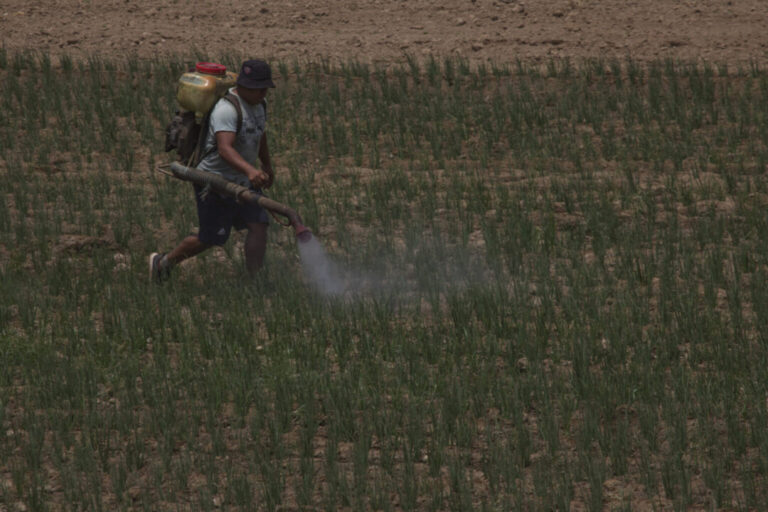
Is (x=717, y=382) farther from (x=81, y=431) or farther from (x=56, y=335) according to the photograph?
(x=56, y=335)

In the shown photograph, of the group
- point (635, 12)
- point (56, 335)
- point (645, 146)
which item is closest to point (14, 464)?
point (56, 335)

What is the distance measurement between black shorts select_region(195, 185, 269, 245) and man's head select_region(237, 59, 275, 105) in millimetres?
614

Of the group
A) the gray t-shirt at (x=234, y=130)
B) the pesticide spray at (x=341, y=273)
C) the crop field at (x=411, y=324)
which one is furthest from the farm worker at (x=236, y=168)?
the crop field at (x=411, y=324)

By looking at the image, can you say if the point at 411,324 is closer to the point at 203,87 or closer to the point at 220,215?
the point at 220,215

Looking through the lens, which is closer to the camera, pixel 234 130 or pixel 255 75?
pixel 255 75

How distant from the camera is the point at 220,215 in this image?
7.80 metres

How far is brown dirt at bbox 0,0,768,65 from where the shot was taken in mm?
17078

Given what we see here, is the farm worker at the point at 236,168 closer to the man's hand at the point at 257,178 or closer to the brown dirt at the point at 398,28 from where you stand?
the man's hand at the point at 257,178

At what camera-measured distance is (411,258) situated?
8.51 metres

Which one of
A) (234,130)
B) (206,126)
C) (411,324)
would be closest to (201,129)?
(206,126)

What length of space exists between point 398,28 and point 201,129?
36.1 feet

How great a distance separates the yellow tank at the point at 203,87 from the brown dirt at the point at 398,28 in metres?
9.09

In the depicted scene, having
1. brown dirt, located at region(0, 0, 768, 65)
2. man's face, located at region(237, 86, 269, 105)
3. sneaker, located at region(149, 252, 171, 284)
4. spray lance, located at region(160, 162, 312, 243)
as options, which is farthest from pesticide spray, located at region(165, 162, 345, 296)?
brown dirt, located at region(0, 0, 768, 65)

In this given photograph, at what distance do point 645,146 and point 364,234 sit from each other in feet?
12.0
